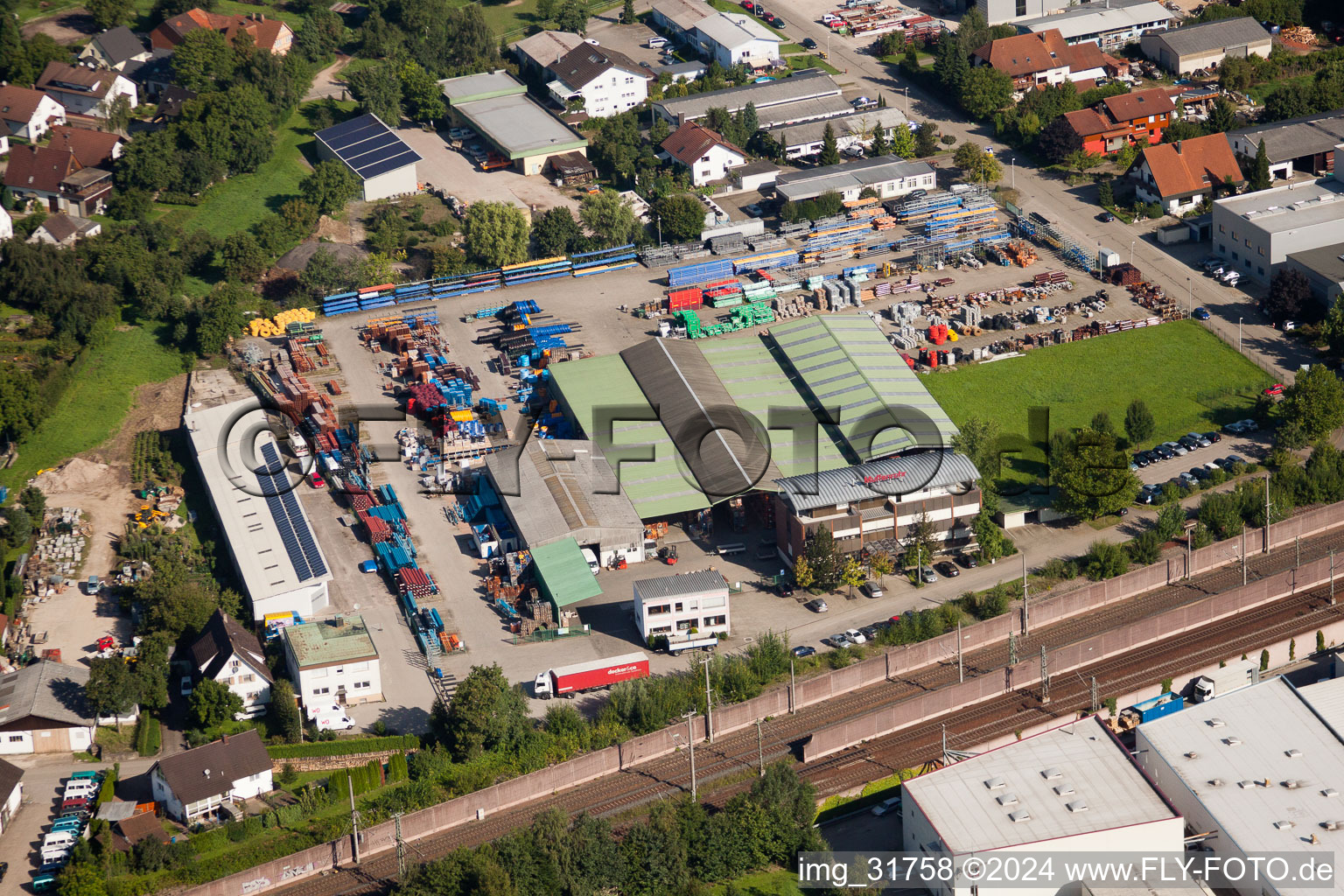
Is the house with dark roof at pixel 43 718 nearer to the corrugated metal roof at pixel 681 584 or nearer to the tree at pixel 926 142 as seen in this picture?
the corrugated metal roof at pixel 681 584

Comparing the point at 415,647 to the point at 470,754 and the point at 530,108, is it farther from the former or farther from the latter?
the point at 530,108

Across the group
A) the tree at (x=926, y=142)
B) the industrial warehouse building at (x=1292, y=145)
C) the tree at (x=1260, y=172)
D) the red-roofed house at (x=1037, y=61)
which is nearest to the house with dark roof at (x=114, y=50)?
the tree at (x=926, y=142)

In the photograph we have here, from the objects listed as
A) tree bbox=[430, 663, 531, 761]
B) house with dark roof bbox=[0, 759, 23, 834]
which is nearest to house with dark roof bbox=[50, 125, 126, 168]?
house with dark roof bbox=[0, 759, 23, 834]

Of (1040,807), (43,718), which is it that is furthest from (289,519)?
(1040,807)

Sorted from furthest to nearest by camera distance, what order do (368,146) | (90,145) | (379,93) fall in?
(379,93) → (368,146) → (90,145)

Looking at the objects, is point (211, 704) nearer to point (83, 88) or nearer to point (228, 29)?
point (83, 88)

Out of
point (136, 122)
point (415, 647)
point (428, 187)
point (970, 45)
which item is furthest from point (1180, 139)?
point (136, 122)

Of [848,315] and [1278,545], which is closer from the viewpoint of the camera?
[1278,545]
